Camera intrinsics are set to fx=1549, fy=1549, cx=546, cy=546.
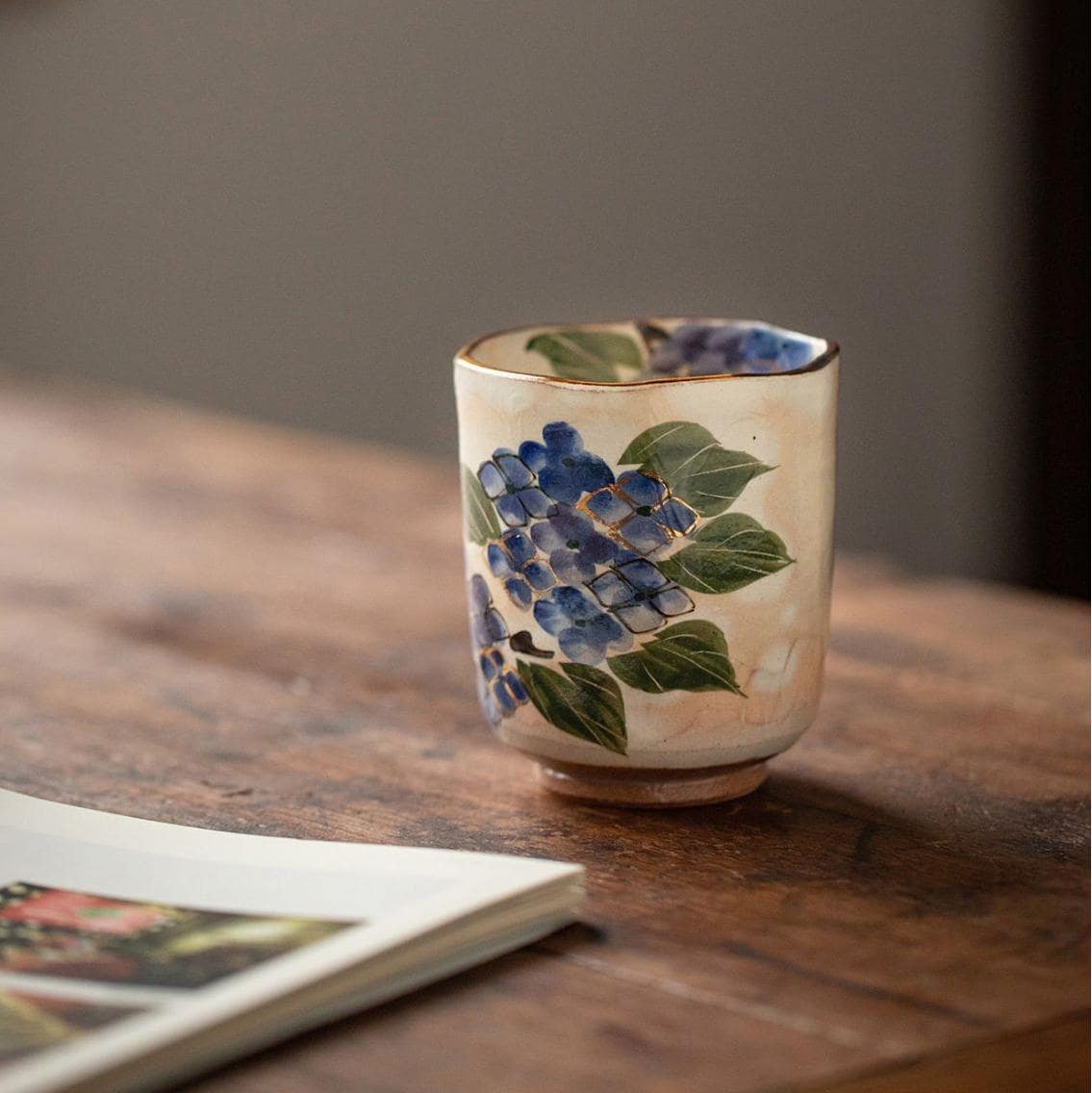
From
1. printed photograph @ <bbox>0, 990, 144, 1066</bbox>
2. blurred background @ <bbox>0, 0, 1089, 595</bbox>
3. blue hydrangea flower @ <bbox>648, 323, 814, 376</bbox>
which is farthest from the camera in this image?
blurred background @ <bbox>0, 0, 1089, 595</bbox>

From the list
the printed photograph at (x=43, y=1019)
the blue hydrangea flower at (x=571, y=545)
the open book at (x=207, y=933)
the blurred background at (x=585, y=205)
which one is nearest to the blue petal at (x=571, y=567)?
the blue hydrangea flower at (x=571, y=545)

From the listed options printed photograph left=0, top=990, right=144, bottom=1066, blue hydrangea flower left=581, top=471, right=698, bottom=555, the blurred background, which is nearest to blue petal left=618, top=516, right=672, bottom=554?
blue hydrangea flower left=581, top=471, right=698, bottom=555

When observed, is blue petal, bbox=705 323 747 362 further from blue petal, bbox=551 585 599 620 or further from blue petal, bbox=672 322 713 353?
blue petal, bbox=551 585 599 620

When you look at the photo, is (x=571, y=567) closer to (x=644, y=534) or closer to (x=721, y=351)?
(x=644, y=534)

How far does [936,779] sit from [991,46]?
1615mm

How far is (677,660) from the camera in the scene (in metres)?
0.58

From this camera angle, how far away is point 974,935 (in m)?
0.49

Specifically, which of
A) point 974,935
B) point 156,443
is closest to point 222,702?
point 974,935

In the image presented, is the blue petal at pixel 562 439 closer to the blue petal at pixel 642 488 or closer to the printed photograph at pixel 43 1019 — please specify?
the blue petal at pixel 642 488

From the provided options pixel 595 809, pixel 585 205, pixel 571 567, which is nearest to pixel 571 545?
pixel 571 567

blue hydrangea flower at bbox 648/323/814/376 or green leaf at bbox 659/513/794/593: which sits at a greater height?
blue hydrangea flower at bbox 648/323/814/376

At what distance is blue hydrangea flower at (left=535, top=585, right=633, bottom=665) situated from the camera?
1.90 feet

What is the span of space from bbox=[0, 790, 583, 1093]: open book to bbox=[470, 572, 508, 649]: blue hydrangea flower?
4.5 inches

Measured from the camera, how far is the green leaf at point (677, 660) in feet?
1.90
